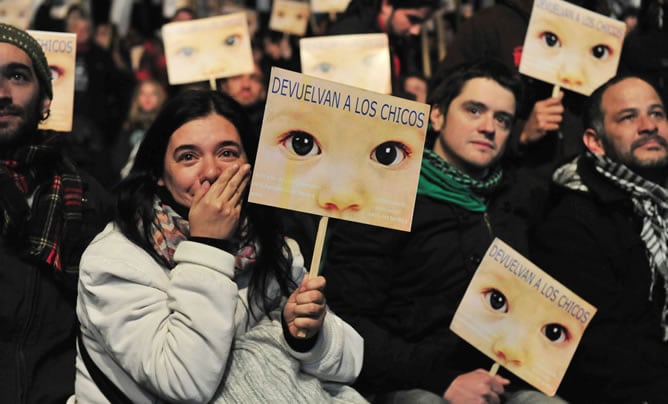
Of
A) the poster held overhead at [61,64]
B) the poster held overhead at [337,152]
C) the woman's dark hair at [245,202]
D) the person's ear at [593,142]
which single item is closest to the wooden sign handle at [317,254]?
the poster held overhead at [337,152]

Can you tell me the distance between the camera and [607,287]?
144 inches

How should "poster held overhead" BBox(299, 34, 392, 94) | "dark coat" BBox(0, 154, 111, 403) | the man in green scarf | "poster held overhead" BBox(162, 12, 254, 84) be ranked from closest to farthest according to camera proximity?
1. "dark coat" BBox(0, 154, 111, 403)
2. the man in green scarf
3. "poster held overhead" BBox(299, 34, 392, 94)
4. "poster held overhead" BBox(162, 12, 254, 84)

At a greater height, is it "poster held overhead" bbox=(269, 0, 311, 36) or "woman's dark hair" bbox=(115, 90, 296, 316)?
"poster held overhead" bbox=(269, 0, 311, 36)

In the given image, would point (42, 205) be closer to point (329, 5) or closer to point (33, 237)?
point (33, 237)

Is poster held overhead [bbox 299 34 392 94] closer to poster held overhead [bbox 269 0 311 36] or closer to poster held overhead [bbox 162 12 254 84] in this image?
poster held overhead [bbox 162 12 254 84]

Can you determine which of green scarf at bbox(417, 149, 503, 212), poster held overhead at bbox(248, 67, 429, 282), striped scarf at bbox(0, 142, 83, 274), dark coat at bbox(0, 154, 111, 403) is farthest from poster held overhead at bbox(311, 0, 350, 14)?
poster held overhead at bbox(248, 67, 429, 282)

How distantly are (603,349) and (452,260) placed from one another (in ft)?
2.19

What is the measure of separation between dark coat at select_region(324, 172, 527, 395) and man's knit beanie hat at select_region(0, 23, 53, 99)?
124cm

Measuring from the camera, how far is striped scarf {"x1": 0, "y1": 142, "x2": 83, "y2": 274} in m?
3.08

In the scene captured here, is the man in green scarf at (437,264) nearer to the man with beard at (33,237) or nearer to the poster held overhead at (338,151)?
the poster held overhead at (338,151)

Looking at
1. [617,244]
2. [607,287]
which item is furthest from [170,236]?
[617,244]

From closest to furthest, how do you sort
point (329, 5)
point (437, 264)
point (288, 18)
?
point (437, 264), point (329, 5), point (288, 18)

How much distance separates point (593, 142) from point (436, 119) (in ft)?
2.25

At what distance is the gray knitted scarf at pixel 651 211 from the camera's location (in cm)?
378
